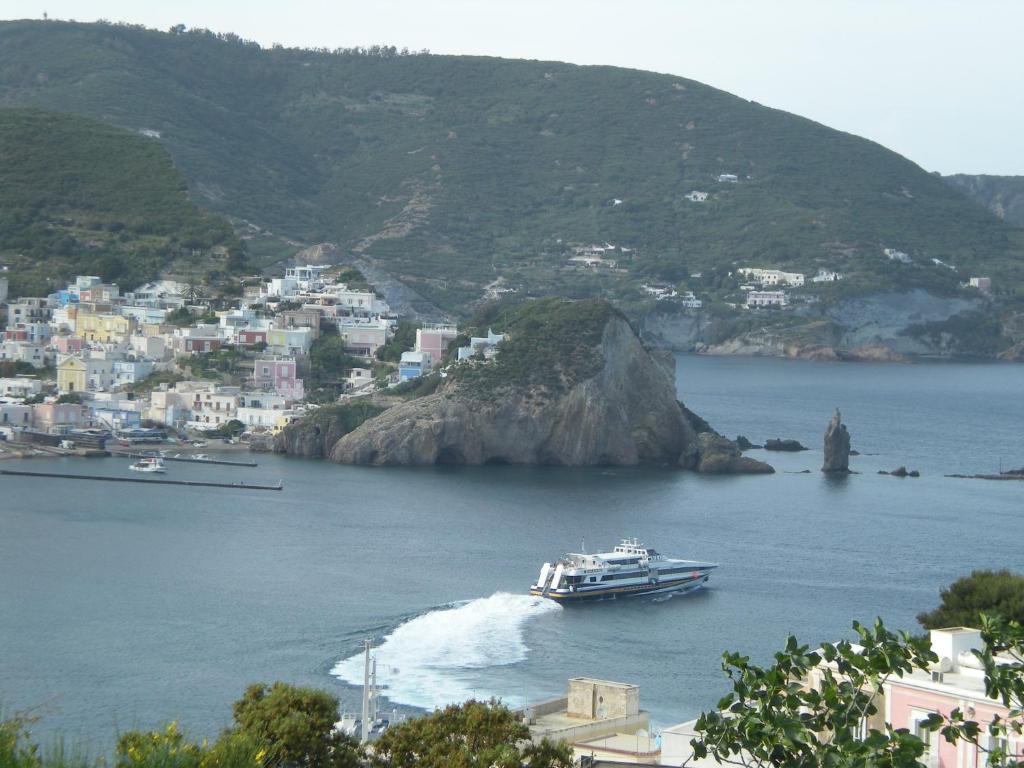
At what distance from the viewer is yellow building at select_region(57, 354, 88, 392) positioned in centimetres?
6506

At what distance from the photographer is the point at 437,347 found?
219 feet

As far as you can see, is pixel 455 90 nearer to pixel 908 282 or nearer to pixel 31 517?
pixel 908 282

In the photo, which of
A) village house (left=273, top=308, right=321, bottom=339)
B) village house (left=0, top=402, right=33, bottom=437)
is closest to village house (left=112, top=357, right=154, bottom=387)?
village house (left=0, top=402, right=33, bottom=437)

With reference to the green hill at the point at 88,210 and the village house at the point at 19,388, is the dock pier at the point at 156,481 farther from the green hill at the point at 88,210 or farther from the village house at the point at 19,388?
the green hill at the point at 88,210

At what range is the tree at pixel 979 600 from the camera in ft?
78.6

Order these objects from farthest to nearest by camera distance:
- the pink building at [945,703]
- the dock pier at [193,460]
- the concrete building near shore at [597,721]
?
the dock pier at [193,460], the concrete building near shore at [597,721], the pink building at [945,703]

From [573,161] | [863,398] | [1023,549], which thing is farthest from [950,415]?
[573,161]

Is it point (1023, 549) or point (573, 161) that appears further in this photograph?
point (573, 161)

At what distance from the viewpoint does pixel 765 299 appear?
125 m

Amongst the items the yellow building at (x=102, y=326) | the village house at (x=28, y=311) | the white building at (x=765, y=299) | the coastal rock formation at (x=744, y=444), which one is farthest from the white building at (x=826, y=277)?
the yellow building at (x=102, y=326)

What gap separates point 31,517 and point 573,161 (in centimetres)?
10500

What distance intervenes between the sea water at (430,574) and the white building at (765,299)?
58.5 m

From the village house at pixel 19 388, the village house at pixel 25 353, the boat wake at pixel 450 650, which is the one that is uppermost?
the village house at pixel 25 353

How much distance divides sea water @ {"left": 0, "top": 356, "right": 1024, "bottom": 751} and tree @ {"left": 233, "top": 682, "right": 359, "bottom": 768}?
4750 mm
